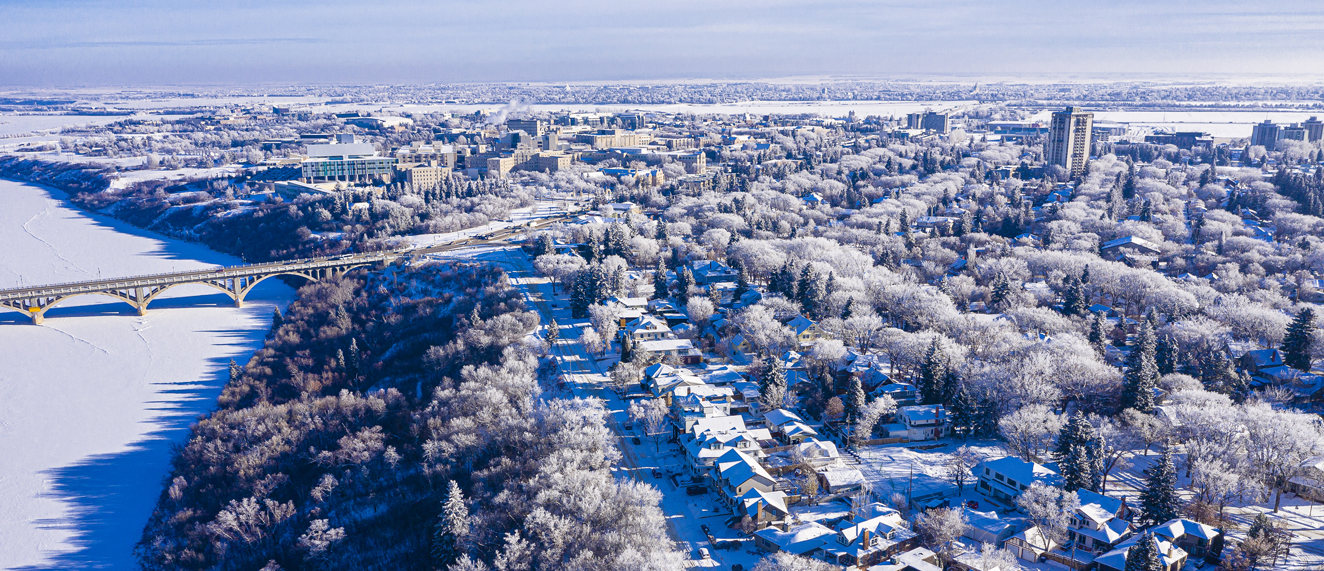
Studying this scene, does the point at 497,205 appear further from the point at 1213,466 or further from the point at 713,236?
the point at 1213,466

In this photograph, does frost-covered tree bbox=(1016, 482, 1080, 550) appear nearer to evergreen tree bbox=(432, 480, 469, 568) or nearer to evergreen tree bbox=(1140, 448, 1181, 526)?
evergreen tree bbox=(1140, 448, 1181, 526)

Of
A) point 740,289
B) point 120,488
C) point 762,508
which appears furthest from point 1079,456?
point 120,488

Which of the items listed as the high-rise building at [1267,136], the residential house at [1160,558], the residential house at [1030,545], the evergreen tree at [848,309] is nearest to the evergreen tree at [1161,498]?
the residential house at [1160,558]

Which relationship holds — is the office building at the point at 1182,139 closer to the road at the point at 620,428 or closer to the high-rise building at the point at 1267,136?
the high-rise building at the point at 1267,136

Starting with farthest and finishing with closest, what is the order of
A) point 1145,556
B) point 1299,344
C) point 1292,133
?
point 1292,133 < point 1299,344 < point 1145,556

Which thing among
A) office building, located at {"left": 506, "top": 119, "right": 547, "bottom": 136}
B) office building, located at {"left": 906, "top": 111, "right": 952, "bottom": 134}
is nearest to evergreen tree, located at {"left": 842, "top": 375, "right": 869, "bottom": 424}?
office building, located at {"left": 506, "top": 119, "right": 547, "bottom": 136}

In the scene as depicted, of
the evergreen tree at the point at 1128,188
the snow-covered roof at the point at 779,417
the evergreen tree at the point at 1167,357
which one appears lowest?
the snow-covered roof at the point at 779,417

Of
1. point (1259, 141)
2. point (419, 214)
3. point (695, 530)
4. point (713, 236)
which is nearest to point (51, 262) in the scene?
point (419, 214)

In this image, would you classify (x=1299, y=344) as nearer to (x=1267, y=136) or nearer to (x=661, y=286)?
(x=661, y=286)
